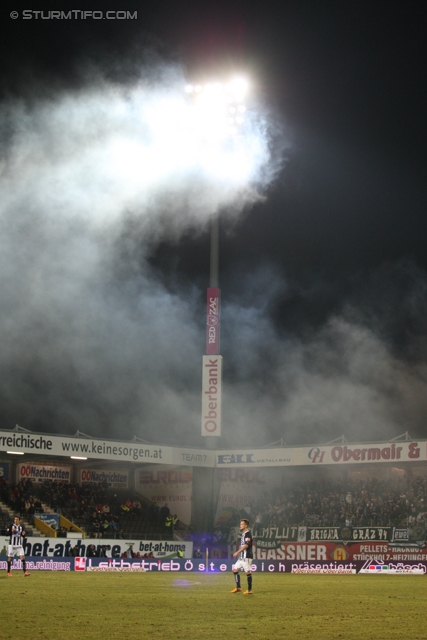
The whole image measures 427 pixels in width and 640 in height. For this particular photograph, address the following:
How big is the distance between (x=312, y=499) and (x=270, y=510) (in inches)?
97.1

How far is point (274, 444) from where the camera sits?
143 feet

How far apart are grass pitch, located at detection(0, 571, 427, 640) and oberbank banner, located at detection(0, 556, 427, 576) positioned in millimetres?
12358

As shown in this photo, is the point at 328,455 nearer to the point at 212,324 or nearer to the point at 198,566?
the point at 212,324

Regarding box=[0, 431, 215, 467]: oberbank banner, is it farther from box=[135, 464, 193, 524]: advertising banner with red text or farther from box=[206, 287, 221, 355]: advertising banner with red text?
box=[206, 287, 221, 355]: advertising banner with red text

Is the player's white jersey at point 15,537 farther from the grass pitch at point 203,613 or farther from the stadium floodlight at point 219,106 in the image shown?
the stadium floodlight at point 219,106

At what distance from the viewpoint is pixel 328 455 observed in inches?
1618

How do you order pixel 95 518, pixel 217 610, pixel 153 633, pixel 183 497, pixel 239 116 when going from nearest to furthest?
pixel 153 633 < pixel 217 610 < pixel 239 116 < pixel 95 518 < pixel 183 497

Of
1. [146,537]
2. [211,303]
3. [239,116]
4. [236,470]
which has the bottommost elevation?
[146,537]

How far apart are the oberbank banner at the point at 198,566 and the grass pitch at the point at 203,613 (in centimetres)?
1236

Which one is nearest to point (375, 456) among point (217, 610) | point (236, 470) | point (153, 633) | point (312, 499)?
point (312, 499)

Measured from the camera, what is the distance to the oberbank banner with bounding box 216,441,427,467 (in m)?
38.9

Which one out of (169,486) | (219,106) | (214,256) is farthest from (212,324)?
(219,106)

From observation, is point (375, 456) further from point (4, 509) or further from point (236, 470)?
point (4, 509)

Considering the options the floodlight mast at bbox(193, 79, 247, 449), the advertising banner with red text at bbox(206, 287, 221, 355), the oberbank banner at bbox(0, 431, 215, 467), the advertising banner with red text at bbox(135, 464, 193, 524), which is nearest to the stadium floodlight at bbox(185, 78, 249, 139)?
the floodlight mast at bbox(193, 79, 247, 449)
